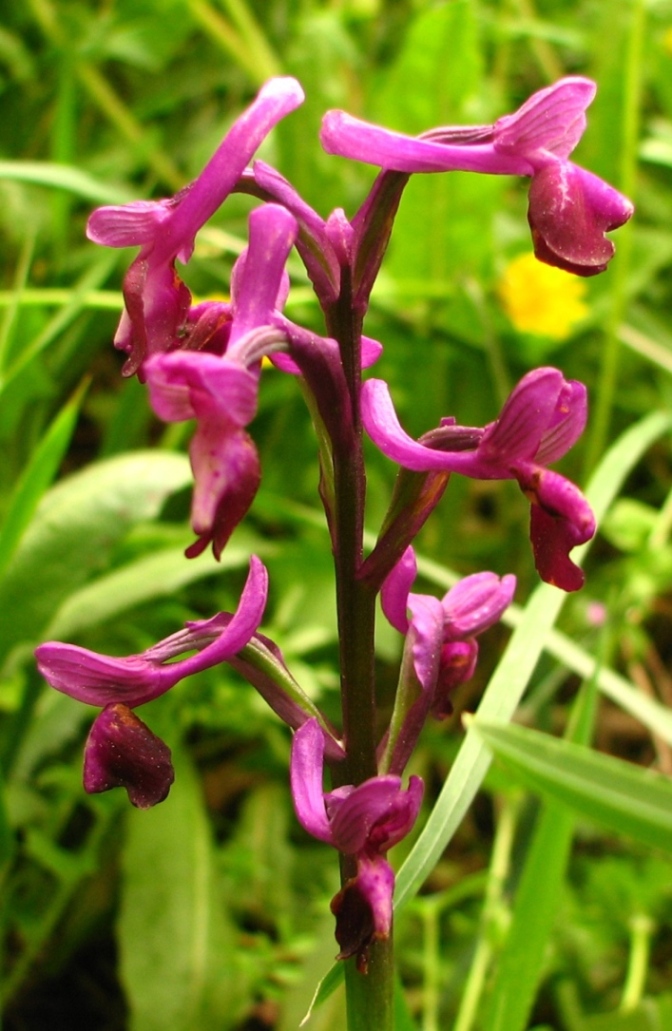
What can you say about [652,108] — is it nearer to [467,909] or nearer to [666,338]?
[666,338]

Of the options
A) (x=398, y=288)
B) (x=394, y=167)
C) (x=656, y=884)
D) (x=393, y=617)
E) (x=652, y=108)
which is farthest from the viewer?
(x=652, y=108)

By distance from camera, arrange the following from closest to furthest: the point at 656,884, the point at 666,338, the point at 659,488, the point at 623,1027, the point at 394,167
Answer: the point at 394,167 < the point at 623,1027 < the point at 656,884 < the point at 666,338 < the point at 659,488

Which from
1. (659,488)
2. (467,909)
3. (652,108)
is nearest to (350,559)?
(467,909)

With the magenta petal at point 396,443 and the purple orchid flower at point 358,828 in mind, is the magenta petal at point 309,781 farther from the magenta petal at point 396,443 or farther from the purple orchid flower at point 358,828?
A: the magenta petal at point 396,443

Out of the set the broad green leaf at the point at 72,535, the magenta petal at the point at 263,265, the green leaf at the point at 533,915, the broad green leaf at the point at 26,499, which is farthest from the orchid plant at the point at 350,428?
the broad green leaf at the point at 72,535

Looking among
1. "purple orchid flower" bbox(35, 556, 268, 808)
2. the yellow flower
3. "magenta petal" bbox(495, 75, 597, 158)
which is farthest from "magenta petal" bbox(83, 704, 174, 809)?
the yellow flower

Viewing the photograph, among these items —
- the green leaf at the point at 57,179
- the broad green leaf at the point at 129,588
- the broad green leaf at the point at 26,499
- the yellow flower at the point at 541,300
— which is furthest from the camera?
the yellow flower at the point at 541,300

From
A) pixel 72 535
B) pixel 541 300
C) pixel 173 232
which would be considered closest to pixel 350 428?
pixel 173 232

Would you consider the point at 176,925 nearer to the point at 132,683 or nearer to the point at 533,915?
the point at 533,915
